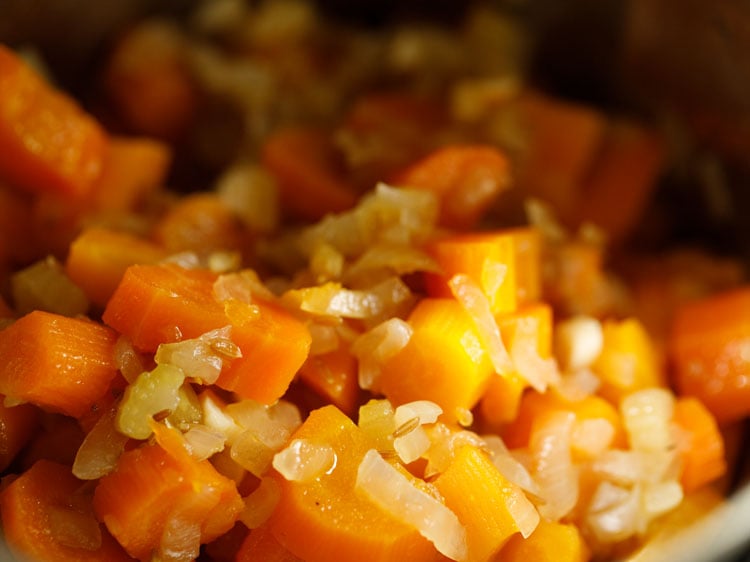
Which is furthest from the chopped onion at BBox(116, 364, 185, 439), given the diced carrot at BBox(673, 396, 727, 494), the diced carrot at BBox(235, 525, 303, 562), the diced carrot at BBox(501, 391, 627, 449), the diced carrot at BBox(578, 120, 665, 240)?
the diced carrot at BBox(578, 120, 665, 240)

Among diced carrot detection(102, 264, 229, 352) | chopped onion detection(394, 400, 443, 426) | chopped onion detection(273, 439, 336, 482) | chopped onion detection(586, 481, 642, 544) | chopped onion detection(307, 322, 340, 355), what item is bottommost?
chopped onion detection(586, 481, 642, 544)

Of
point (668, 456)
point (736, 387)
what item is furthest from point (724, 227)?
point (668, 456)

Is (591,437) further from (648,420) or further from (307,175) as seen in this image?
(307,175)

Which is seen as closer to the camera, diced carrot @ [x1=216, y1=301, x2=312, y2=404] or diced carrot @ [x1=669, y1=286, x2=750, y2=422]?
diced carrot @ [x1=216, y1=301, x2=312, y2=404]

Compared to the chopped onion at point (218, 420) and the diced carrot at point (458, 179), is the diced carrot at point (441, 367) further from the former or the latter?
the diced carrot at point (458, 179)

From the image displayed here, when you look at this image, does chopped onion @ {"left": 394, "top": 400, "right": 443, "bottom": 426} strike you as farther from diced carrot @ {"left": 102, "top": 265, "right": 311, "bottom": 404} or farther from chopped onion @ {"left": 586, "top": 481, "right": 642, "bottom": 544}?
chopped onion @ {"left": 586, "top": 481, "right": 642, "bottom": 544}

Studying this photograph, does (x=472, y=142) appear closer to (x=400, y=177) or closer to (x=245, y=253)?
(x=400, y=177)

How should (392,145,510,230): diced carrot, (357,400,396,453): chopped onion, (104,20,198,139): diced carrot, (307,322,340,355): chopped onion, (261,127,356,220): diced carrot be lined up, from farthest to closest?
(104,20,198,139): diced carrot
(261,127,356,220): diced carrot
(392,145,510,230): diced carrot
(307,322,340,355): chopped onion
(357,400,396,453): chopped onion
